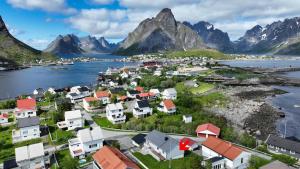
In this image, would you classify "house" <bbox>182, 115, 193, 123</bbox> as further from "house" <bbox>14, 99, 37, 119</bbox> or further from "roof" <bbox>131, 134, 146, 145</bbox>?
"house" <bbox>14, 99, 37, 119</bbox>

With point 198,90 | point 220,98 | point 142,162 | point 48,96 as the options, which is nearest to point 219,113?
point 220,98

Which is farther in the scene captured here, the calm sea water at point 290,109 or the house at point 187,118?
Result: the calm sea water at point 290,109

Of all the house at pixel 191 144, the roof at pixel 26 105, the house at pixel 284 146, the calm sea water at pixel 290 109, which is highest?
the roof at pixel 26 105

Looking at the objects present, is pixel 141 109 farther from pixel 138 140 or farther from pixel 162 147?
pixel 162 147

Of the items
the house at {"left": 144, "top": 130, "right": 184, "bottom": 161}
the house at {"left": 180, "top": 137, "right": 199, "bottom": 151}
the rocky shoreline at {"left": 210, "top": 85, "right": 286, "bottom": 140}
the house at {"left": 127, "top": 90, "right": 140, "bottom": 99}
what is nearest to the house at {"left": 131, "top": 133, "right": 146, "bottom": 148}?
the house at {"left": 144, "top": 130, "right": 184, "bottom": 161}

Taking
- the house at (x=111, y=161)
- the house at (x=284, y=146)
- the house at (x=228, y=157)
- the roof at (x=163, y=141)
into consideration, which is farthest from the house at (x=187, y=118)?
the house at (x=111, y=161)

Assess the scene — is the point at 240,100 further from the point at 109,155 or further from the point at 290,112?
the point at 109,155

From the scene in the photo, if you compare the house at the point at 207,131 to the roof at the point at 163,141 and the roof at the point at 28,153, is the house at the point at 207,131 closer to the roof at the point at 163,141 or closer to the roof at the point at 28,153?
the roof at the point at 163,141
